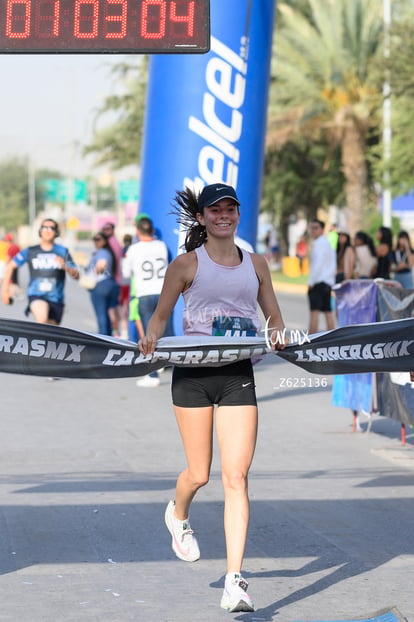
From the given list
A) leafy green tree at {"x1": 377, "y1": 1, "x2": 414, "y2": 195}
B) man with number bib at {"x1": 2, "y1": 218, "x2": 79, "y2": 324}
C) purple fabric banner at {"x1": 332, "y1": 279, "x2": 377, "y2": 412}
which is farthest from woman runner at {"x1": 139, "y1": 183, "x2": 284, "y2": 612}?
leafy green tree at {"x1": 377, "y1": 1, "x2": 414, "y2": 195}

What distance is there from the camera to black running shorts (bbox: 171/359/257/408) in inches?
231

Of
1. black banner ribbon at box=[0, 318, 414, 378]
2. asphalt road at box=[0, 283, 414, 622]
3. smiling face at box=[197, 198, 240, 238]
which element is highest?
smiling face at box=[197, 198, 240, 238]

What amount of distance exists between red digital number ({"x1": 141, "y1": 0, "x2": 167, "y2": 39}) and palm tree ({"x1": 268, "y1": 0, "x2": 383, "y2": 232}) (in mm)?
29767

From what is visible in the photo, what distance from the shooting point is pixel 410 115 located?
3688cm

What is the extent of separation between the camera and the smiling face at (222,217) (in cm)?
591

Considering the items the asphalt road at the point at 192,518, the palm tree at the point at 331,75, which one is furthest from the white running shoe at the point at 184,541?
the palm tree at the point at 331,75

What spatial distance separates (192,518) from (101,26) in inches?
112

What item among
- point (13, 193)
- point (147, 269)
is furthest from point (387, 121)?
point (13, 193)

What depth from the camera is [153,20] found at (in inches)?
289

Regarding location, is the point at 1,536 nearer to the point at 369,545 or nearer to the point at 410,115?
the point at 369,545

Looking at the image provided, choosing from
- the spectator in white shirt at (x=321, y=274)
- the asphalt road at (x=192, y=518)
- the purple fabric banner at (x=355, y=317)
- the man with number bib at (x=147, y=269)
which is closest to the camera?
the asphalt road at (x=192, y=518)

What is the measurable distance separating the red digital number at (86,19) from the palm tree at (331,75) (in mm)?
29823

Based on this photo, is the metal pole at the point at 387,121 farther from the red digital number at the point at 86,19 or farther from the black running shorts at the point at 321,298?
the red digital number at the point at 86,19

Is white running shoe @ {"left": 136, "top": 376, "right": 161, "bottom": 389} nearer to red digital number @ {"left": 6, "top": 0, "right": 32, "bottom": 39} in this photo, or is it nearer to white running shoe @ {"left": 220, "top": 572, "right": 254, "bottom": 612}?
red digital number @ {"left": 6, "top": 0, "right": 32, "bottom": 39}
